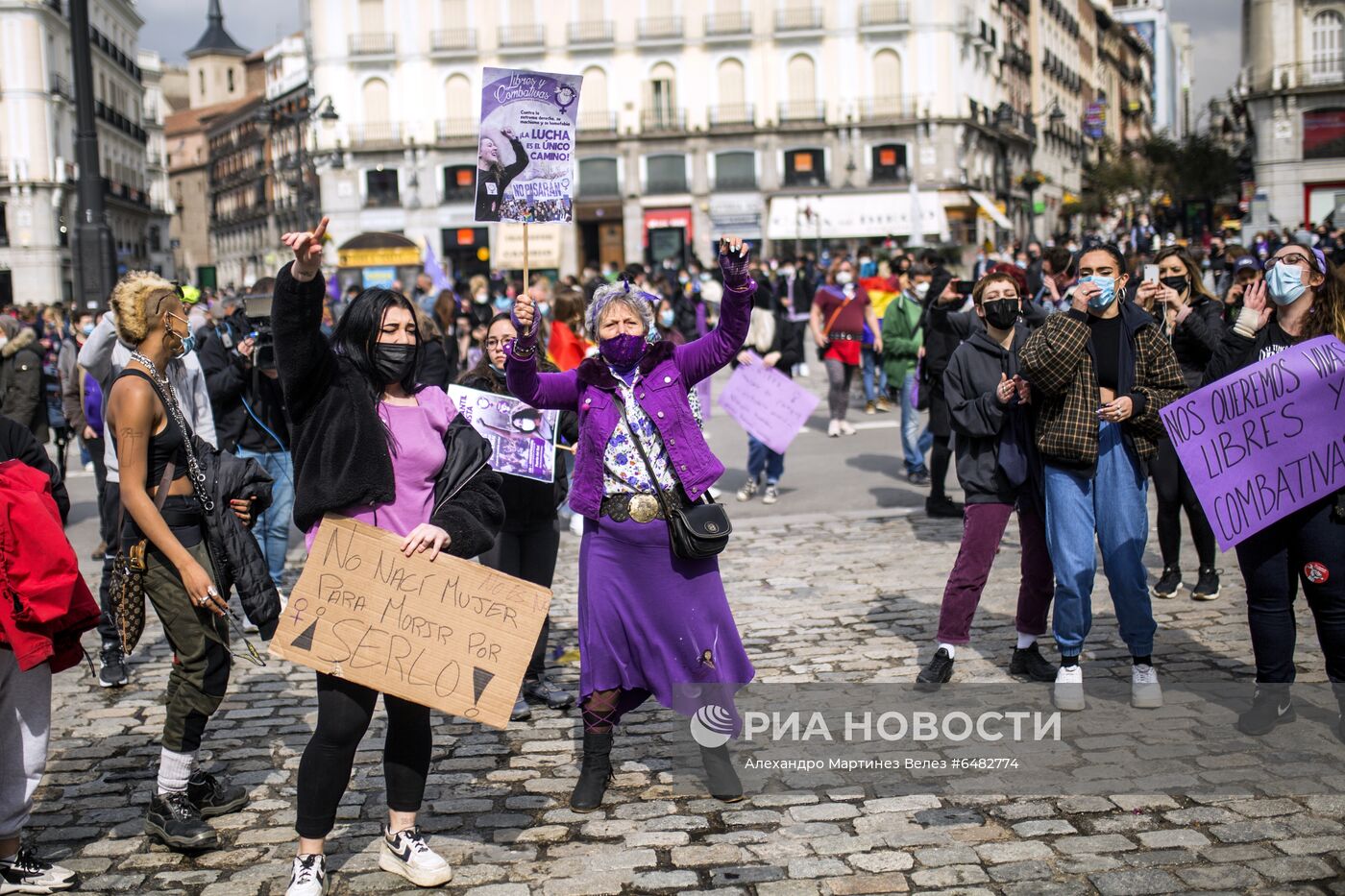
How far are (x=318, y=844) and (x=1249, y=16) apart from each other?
190 ft

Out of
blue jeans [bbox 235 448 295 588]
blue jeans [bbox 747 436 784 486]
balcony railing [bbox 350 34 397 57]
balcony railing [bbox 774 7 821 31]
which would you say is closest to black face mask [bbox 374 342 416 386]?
blue jeans [bbox 235 448 295 588]

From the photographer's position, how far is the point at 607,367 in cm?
511

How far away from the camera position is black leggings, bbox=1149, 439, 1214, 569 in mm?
7789

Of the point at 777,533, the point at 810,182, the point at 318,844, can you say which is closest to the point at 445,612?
the point at 318,844

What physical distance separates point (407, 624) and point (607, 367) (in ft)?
4.16

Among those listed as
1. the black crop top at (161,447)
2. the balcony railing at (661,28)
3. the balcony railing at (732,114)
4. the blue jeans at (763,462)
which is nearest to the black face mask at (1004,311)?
the black crop top at (161,447)

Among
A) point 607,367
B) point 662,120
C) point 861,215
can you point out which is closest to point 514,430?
point 607,367

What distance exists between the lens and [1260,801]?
15.8ft

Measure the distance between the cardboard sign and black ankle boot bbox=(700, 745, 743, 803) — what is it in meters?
0.99

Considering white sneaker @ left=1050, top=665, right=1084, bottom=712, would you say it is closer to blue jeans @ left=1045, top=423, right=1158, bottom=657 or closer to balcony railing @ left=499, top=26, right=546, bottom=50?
blue jeans @ left=1045, top=423, right=1158, bottom=657

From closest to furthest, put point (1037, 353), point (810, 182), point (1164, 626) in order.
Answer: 1. point (1037, 353)
2. point (1164, 626)
3. point (810, 182)

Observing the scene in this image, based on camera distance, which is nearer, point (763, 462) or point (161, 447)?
point (161, 447)

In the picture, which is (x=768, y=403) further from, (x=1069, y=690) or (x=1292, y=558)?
(x=1292, y=558)

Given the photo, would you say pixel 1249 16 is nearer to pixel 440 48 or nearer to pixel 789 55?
pixel 789 55
